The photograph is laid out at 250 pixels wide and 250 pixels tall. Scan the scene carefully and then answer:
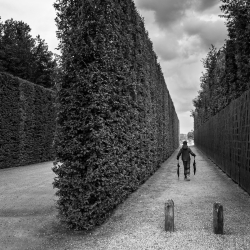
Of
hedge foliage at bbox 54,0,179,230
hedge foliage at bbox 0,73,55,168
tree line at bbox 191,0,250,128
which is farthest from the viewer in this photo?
hedge foliage at bbox 0,73,55,168

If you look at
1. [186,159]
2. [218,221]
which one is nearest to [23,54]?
[186,159]

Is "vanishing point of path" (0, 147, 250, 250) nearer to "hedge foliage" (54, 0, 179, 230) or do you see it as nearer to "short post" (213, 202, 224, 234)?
"short post" (213, 202, 224, 234)

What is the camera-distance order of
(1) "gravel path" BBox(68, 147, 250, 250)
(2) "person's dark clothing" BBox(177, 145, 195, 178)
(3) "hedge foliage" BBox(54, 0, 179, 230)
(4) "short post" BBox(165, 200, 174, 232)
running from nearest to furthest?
(1) "gravel path" BBox(68, 147, 250, 250)
(4) "short post" BBox(165, 200, 174, 232)
(3) "hedge foliage" BBox(54, 0, 179, 230)
(2) "person's dark clothing" BBox(177, 145, 195, 178)

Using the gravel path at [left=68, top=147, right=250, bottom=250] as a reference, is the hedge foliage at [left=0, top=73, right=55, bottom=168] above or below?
above

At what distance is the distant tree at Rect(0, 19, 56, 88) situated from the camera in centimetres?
3857

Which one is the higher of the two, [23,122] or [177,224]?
[23,122]

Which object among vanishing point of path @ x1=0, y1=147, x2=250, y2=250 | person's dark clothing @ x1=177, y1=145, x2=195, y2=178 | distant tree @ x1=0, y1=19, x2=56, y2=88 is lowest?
vanishing point of path @ x1=0, y1=147, x2=250, y2=250

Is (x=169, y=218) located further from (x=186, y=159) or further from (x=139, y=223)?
(x=186, y=159)

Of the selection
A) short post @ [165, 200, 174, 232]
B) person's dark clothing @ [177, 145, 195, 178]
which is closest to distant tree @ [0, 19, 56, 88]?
person's dark clothing @ [177, 145, 195, 178]

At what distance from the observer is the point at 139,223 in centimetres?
593

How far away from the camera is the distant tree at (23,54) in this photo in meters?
38.6

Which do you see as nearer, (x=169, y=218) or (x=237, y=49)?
(x=169, y=218)

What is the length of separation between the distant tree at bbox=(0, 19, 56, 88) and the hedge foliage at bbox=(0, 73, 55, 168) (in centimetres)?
1671

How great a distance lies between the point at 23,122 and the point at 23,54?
82.5 feet
